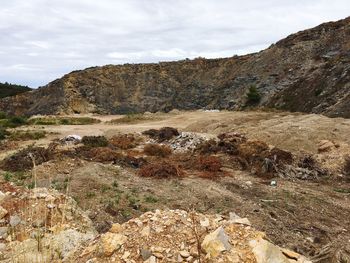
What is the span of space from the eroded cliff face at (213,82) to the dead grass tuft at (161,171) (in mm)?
17929

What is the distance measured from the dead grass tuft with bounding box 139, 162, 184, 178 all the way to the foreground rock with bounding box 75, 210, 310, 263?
8509mm

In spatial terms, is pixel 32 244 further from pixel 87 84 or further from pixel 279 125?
pixel 87 84

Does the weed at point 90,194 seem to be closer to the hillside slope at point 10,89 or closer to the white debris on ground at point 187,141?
the white debris on ground at point 187,141

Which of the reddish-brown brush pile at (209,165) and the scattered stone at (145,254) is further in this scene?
the reddish-brown brush pile at (209,165)

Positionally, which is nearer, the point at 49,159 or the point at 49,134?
the point at 49,159

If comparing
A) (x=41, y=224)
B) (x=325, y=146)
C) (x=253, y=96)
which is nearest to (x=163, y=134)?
(x=325, y=146)

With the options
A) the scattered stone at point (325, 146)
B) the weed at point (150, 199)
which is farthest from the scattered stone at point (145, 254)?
the scattered stone at point (325, 146)

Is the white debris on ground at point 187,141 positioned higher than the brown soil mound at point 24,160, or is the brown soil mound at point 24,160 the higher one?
the brown soil mound at point 24,160

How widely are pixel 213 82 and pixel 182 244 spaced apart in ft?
139

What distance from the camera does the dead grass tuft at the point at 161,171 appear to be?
527 inches

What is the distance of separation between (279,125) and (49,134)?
12288mm

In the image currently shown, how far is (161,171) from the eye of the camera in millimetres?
13539

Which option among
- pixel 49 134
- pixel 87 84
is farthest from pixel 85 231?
pixel 87 84

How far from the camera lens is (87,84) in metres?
47.6
